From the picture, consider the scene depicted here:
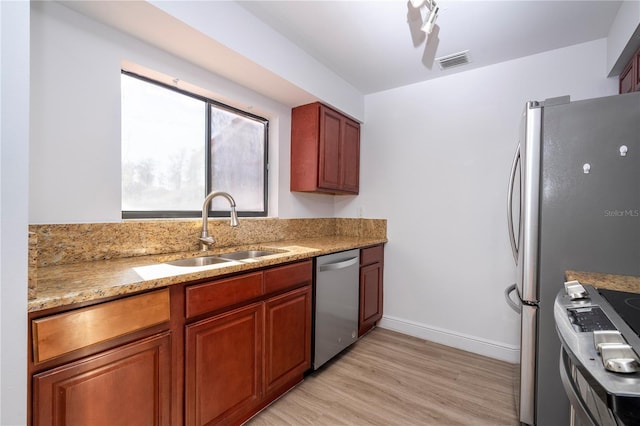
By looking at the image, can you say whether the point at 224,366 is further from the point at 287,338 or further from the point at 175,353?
the point at 287,338

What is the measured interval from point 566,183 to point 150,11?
2.28m

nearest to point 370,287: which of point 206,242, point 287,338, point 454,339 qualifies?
point 454,339

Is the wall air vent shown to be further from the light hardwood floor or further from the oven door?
the light hardwood floor

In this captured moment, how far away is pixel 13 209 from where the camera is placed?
884 mm

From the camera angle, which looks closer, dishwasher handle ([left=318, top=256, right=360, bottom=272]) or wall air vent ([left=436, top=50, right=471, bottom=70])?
dishwasher handle ([left=318, top=256, right=360, bottom=272])

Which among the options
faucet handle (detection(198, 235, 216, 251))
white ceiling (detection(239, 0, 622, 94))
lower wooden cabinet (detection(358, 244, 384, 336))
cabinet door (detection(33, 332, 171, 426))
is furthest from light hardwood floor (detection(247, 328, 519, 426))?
white ceiling (detection(239, 0, 622, 94))

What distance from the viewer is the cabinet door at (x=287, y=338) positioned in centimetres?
173

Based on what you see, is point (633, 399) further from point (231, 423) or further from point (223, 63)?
point (223, 63)

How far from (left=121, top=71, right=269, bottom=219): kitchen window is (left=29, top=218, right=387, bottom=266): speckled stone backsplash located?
0.17 m

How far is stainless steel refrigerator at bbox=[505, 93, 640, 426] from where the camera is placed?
1.38m

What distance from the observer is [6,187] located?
87 centimetres

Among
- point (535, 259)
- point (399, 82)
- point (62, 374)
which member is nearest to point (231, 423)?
point (62, 374)

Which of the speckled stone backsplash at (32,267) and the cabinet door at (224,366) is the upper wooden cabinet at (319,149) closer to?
the cabinet door at (224,366)

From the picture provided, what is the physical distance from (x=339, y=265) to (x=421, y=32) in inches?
71.7
